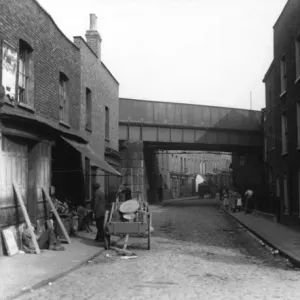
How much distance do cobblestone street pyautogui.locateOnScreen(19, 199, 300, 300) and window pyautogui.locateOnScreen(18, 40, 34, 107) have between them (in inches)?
185

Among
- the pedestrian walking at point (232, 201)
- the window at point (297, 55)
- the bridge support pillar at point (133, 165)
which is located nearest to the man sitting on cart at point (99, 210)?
the window at point (297, 55)

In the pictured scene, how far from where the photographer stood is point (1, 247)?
10680 mm

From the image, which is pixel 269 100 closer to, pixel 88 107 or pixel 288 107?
pixel 288 107

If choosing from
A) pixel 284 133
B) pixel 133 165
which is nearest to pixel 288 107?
pixel 284 133

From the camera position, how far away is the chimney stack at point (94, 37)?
2286 centimetres

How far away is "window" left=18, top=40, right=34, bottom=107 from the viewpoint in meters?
13.0

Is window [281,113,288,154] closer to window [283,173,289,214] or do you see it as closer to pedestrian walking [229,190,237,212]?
window [283,173,289,214]

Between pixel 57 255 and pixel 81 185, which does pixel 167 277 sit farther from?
pixel 81 185

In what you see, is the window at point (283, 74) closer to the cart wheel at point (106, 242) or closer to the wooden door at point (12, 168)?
the cart wheel at point (106, 242)

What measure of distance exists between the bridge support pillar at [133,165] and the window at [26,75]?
21.9m

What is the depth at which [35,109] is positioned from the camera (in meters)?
13.6

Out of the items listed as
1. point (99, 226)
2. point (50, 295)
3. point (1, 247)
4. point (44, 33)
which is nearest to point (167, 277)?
point (50, 295)

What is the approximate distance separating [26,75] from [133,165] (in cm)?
2342

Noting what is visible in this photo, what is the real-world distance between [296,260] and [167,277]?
136 inches
